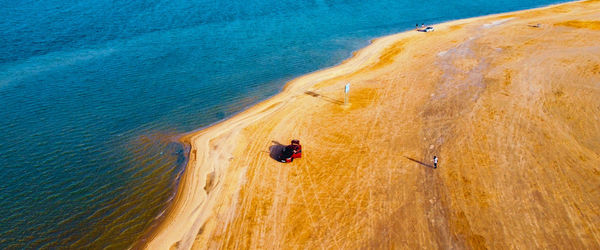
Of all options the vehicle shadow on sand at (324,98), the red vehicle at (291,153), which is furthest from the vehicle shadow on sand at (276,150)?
the vehicle shadow on sand at (324,98)

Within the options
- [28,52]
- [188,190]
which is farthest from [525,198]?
[28,52]

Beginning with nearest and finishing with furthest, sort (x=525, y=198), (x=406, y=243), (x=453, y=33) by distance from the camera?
(x=406, y=243), (x=525, y=198), (x=453, y=33)

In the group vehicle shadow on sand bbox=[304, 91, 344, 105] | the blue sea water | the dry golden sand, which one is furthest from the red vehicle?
vehicle shadow on sand bbox=[304, 91, 344, 105]

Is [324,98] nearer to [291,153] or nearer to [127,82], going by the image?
[291,153]

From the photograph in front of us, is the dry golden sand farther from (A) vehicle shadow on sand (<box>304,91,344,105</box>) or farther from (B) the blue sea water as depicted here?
(B) the blue sea water

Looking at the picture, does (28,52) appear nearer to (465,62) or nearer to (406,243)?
(406,243)
